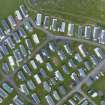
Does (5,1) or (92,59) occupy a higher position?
(5,1)

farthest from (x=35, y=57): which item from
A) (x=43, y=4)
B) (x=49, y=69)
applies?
(x=43, y=4)

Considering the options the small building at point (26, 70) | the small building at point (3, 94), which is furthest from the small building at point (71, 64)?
the small building at point (3, 94)

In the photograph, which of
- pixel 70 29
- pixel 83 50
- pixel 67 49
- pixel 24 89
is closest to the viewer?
pixel 83 50

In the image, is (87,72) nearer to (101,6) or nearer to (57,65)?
(57,65)

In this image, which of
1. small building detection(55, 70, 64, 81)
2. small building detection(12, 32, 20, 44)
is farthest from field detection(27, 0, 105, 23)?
small building detection(55, 70, 64, 81)

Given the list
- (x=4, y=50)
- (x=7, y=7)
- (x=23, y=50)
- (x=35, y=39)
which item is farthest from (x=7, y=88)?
(x=7, y=7)

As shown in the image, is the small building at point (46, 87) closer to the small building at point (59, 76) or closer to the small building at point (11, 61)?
the small building at point (59, 76)

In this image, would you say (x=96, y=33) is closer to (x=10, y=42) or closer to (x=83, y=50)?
(x=83, y=50)
